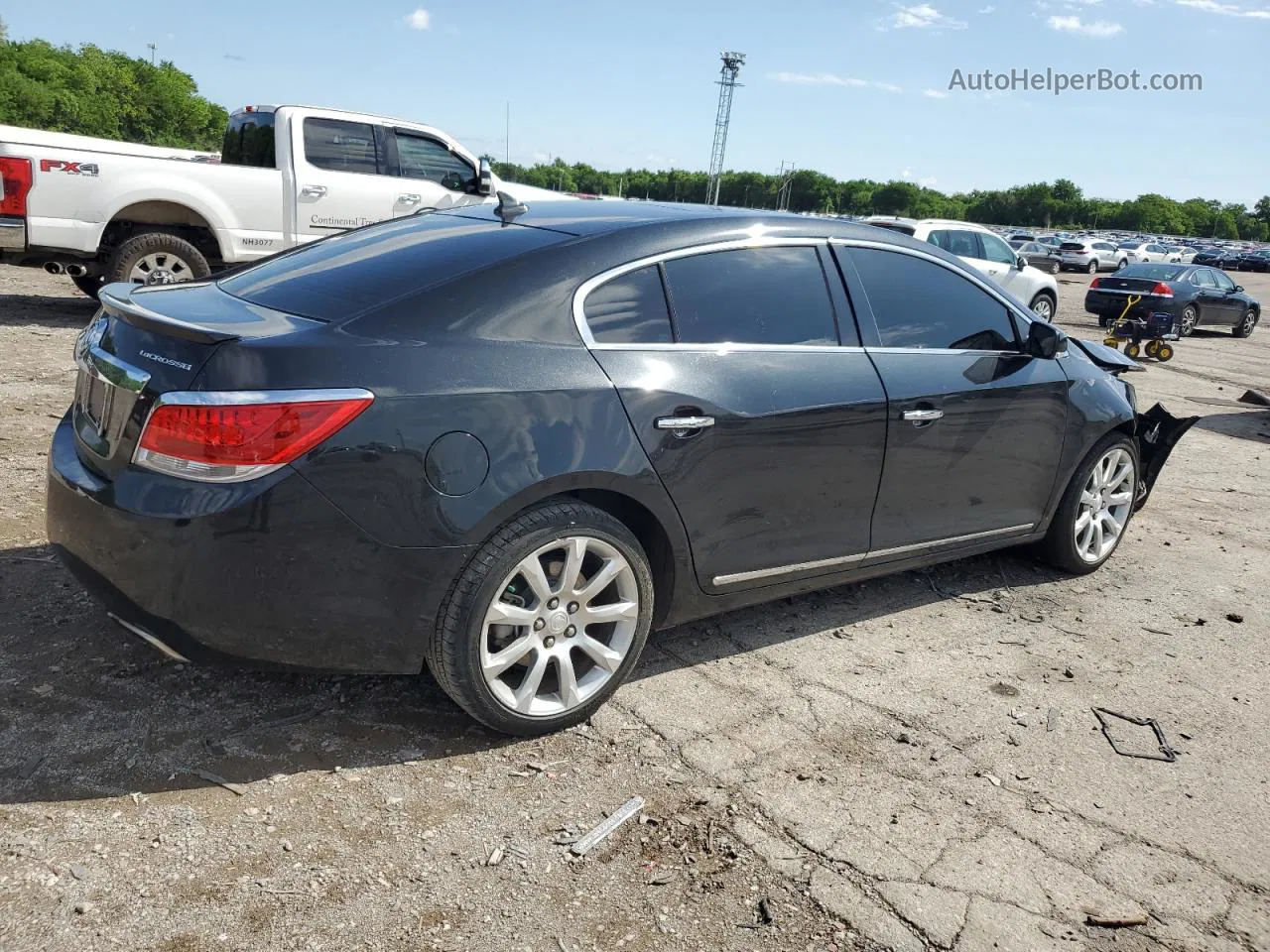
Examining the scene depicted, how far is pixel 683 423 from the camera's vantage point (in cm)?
354

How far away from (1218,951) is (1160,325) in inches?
582

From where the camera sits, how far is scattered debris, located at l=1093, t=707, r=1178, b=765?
3.69 meters

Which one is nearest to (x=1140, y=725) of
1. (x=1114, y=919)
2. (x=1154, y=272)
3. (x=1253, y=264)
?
(x=1114, y=919)

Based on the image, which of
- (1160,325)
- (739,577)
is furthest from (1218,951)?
(1160,325)

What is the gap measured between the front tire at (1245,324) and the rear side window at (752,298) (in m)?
21.8

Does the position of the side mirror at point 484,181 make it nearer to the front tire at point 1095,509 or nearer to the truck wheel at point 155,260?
the truck wheel at point 155,260

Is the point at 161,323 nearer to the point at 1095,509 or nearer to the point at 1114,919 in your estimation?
the point at 1114,919

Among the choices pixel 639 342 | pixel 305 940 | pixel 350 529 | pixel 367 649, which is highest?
pixel 639 342

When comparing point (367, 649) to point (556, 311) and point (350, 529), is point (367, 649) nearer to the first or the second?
point (350, 529)

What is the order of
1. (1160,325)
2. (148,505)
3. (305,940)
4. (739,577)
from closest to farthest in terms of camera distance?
(305,940) < (148,505) < (739,577) < (1160,325)

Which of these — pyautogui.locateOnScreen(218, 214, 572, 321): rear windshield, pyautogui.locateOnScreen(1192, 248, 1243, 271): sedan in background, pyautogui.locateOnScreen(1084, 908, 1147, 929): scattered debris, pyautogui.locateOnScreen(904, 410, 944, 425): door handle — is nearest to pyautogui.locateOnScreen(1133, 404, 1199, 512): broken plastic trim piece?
pyautogui.locateOnScreen(904, 410, 944, 425): door handle

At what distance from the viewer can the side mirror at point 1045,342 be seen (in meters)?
4.75

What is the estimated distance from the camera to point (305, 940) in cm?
251

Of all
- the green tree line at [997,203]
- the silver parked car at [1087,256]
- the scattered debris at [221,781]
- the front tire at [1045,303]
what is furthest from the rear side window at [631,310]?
the green tree line at [997,203]
